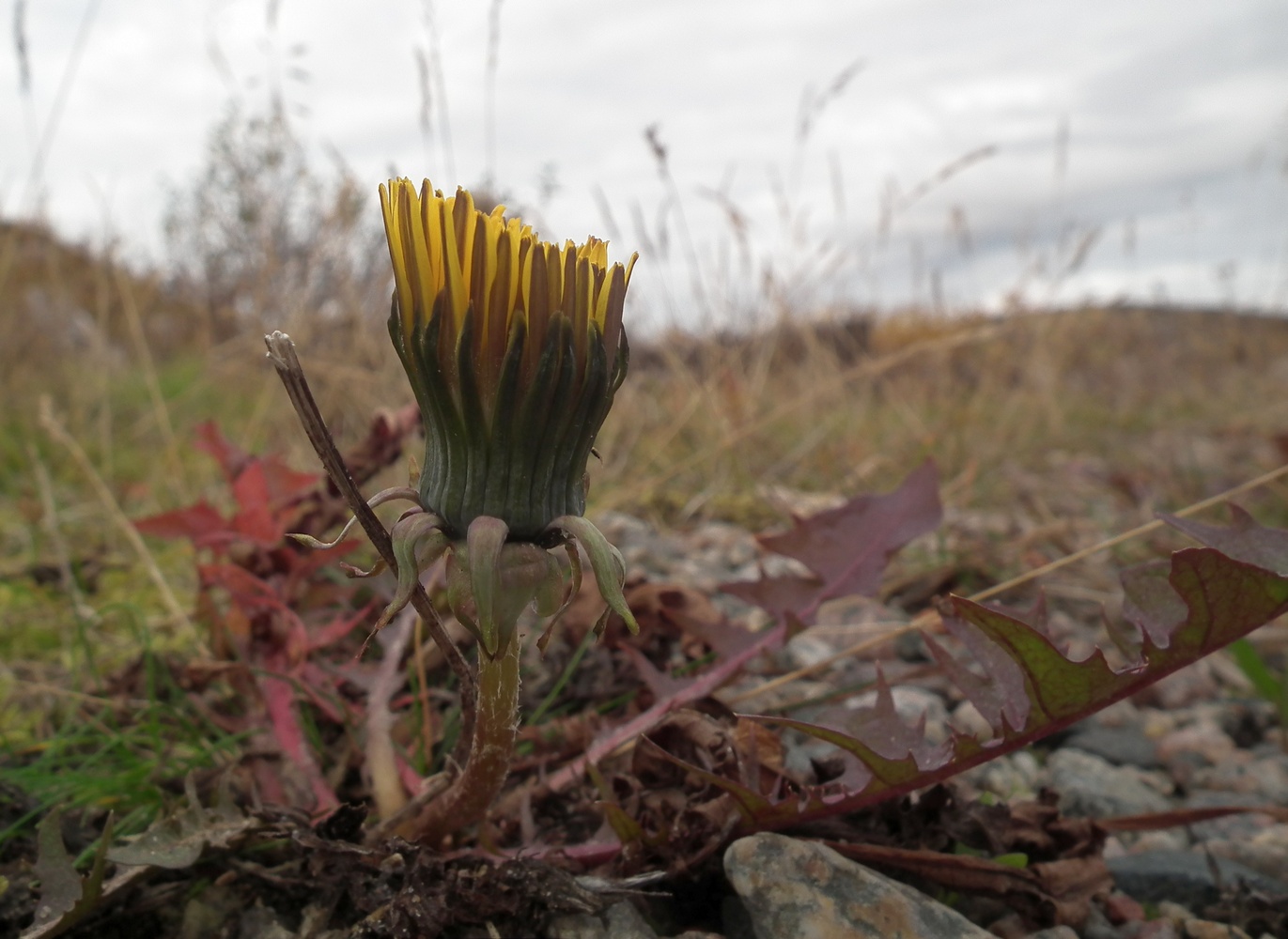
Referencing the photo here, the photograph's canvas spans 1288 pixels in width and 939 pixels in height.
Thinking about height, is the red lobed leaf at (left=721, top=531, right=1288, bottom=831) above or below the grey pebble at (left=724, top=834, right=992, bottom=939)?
above

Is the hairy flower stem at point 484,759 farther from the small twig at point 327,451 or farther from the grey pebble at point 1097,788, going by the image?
the grey pebble at point 1097,788

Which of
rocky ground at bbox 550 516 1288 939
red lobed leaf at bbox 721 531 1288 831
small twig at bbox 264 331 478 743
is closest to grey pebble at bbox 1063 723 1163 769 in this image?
rocky ground at bbox 550 516 1288 939

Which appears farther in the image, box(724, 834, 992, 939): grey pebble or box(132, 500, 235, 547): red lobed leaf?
box(132, 500, 235, 547): red lobed leaf

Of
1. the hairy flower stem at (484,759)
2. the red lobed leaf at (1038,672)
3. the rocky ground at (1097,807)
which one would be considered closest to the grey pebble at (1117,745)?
the rocky ground at (1097,807)

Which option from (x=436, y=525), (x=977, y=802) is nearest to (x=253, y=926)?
(x=436, y=525)

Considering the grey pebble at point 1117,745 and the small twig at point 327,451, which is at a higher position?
the small twig at point 327,451

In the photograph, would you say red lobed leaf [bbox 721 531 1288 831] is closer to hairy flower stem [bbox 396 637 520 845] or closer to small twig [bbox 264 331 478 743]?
hairy flower stem [bbox 396 637 520 845]

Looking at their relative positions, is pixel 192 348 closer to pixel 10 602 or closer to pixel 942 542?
pixel 10 602

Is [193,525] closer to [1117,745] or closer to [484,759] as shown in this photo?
[484,759]

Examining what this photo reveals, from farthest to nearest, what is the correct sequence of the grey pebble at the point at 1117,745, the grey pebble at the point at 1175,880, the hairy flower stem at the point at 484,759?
the grey pebble at the point at 1117,745 → the grey pebble at the point at 1175,880 → the hairy flower stem at the point at 484,759
